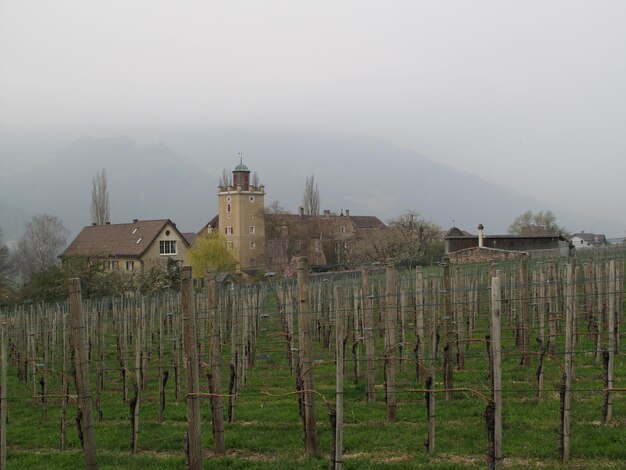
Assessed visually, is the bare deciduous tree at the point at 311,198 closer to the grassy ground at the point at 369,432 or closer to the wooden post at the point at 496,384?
the grassy ground at the point at 369,432

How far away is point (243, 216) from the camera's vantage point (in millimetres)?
85188

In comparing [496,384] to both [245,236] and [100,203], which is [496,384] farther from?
[100,203]

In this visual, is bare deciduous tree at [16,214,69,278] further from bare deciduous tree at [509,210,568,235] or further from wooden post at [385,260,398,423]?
wooden post at [385,260,398,423]

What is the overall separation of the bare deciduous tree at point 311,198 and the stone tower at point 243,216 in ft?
32.3

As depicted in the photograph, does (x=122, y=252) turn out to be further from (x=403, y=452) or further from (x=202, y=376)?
(x=403, y=452)

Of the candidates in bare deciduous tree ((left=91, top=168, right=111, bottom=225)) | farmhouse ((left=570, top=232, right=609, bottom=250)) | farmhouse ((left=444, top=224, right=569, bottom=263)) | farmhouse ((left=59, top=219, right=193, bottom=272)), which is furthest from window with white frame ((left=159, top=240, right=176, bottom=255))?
farmhouse ((left=570, top=232, right=609, bottom=250))

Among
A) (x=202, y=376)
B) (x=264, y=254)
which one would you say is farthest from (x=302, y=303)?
(x=264, y=254)

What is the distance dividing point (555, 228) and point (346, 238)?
30373 millimetres

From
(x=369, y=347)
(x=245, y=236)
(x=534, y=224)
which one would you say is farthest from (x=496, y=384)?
(x=534, y=224)

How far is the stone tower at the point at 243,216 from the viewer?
84.2m

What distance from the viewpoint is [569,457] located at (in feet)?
28.2

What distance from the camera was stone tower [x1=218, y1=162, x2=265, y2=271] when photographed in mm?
84250

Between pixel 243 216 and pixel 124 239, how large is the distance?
68.5 ft

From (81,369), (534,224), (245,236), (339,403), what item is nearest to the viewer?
(339,403)
